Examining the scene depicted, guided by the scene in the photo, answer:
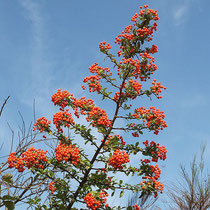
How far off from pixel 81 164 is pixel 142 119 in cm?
194

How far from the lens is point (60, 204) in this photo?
283 inches

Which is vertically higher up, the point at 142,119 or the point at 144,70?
the point at 144,70

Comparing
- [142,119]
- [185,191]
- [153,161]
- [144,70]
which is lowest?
[185,191]

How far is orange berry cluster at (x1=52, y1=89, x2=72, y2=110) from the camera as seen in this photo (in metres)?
7.60

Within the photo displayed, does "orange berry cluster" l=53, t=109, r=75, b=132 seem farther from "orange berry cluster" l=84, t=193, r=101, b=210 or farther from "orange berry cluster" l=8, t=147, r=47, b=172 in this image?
"orange berry cluster" l=84, t=193, r=101, b=210

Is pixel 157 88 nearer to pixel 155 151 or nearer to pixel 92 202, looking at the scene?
pixel 155 151

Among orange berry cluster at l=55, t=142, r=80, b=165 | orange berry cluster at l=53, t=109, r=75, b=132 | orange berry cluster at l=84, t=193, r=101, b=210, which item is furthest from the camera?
orange berry cluster at l=53, t=109, r=75, b=132

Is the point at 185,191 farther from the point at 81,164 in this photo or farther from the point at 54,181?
the point at 54,181

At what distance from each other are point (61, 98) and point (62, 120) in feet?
2.10

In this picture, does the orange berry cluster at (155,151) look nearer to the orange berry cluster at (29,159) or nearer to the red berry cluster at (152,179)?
the red berry cluster at (152,179)

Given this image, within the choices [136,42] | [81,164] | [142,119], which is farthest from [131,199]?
[136,42]

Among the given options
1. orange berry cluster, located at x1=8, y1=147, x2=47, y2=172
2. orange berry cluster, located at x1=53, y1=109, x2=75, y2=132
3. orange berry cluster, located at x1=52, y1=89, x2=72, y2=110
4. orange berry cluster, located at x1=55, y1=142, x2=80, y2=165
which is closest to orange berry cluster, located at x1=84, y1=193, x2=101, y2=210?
orange berry cluster, located at x1=55, y1=142, x2=80, y2=165

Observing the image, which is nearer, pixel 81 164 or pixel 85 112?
pixel 81 164

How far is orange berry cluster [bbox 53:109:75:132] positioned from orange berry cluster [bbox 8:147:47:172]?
2.85 ft
